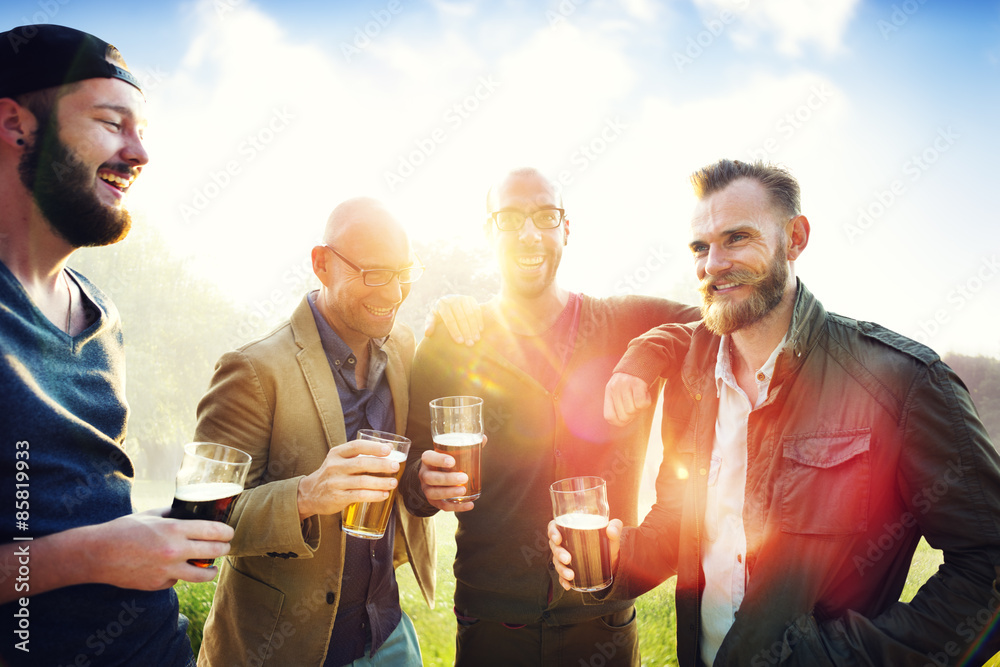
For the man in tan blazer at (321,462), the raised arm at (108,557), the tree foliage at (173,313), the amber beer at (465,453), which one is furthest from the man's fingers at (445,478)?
the tree foliage at (173,313)

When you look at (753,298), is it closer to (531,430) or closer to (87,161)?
(531,430)

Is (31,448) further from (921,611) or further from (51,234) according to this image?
(921,611)

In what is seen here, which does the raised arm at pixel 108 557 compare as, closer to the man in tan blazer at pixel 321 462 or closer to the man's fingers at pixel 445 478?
the man in tan blazer at pixel 321 462

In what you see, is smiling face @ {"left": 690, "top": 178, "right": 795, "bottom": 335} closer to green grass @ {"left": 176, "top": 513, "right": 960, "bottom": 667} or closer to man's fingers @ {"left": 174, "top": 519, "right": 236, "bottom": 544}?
man's fingers @ {"left": 174, "top": 519, "right": 236, "bottom": 544}

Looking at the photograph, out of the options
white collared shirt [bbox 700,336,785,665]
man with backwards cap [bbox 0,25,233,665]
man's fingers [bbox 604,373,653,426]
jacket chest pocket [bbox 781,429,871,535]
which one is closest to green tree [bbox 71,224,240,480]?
man with backwards cap [bbox 0,25,233,665]

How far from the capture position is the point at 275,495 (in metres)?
2.62

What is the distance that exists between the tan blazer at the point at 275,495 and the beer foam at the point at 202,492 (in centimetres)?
41

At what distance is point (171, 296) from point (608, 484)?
70.7 feet

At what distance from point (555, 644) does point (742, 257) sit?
2470 mm

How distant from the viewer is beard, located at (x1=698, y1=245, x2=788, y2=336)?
2682 mm

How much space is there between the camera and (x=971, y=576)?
203 centimetres

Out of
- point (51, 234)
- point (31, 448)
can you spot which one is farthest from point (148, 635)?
point (51, 234)

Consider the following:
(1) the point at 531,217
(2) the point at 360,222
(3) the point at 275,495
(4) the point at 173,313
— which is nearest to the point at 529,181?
(1) the point at 531,217

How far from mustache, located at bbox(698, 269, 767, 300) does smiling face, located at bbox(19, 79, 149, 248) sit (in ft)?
9.09
